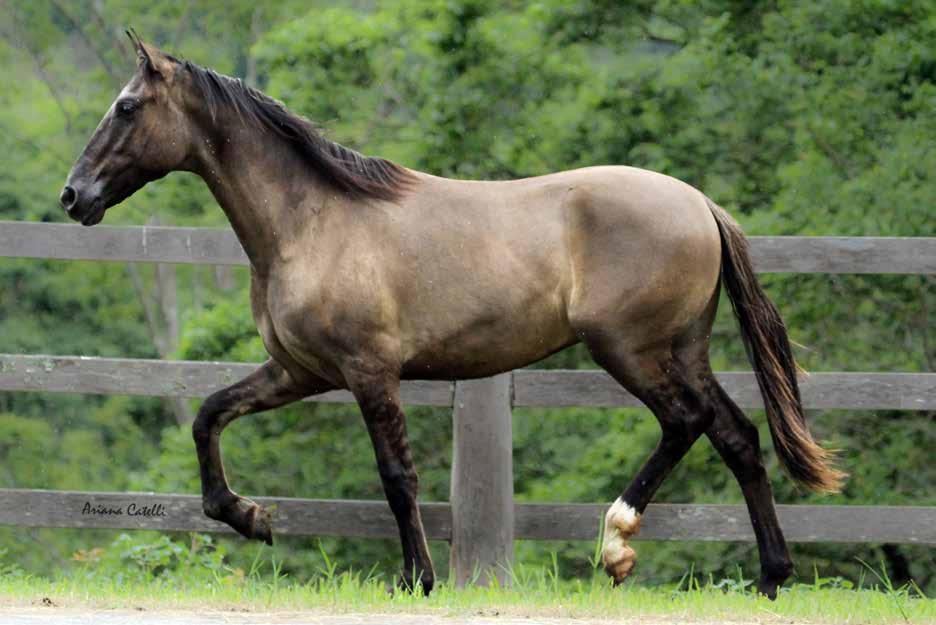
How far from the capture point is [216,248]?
19.7 ft

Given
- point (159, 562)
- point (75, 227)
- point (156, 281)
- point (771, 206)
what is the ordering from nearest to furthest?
1. point (75, 227)
2. point (159, 562)
3. point (771, 206)
4. point (156, 281)

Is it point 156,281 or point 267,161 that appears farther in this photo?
point 156,281

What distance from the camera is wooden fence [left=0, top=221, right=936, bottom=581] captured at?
5961 mm

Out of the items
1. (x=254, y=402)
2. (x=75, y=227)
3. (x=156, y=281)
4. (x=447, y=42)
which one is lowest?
(x=156, y=281)

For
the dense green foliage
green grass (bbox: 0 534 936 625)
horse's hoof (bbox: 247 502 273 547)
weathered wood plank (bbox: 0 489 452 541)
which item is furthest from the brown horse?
the dense green foliage

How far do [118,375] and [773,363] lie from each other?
2.78m

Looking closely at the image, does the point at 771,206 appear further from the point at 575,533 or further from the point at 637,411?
the point at 575,533

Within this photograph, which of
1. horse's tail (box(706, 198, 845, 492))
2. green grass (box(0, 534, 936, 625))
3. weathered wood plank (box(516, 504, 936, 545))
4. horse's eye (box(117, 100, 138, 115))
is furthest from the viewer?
weathered wood plank (box(516, 504, 936, 545))

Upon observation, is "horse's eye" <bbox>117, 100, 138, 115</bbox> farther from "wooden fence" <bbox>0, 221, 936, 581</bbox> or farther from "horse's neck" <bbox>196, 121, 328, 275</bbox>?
"wooden fence" <bbox>0, 221, 936, 581</bbox>

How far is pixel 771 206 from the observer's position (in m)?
9.59

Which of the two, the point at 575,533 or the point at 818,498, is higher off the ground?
the point at 575,533

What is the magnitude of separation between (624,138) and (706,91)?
2.31 ft

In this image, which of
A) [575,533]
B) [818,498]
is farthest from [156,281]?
[575,533]

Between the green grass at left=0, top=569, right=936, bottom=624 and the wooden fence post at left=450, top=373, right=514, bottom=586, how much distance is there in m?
0.68
